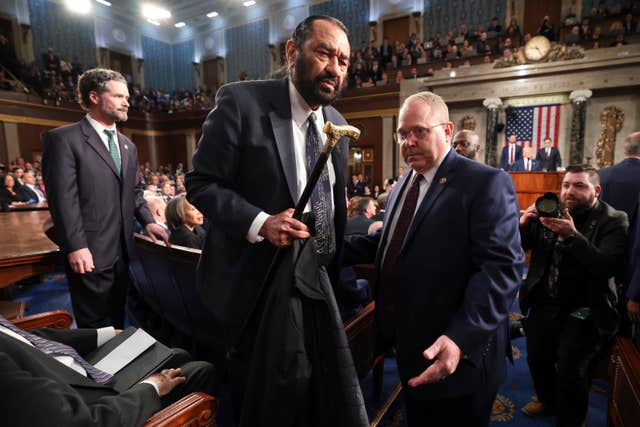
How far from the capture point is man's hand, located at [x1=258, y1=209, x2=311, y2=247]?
925 mm

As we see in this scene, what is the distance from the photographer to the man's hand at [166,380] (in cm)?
121

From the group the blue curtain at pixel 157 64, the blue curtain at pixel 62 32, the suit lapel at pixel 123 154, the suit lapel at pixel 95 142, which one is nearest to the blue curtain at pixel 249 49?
the blue curtain at pixel 157 64

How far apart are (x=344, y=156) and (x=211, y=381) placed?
41.8 inches

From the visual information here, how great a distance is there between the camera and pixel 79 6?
15711mm

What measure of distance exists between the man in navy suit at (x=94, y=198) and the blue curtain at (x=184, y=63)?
20073mm

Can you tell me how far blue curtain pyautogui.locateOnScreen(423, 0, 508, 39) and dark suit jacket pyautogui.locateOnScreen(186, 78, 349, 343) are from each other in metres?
14.8

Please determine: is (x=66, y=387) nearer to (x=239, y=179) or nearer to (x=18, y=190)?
(x=239, y=179)

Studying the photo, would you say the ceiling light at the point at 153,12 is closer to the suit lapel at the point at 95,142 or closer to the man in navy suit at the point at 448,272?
the suit lapel at the point at 95,142

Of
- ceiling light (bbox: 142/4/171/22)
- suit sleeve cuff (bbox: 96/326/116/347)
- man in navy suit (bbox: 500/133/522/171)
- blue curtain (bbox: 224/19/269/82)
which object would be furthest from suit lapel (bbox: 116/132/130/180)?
ceiling light (bbox: 142/4/171/22)

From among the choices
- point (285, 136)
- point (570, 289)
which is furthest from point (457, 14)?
point (285, 136)

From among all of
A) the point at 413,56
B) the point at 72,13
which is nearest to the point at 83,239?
the point at 413,56

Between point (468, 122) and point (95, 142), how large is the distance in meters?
10.6

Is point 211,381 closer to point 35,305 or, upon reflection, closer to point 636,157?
point 35,305

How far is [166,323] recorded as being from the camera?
264 centimetres
